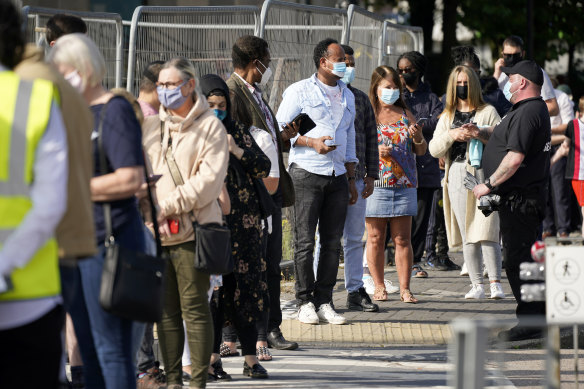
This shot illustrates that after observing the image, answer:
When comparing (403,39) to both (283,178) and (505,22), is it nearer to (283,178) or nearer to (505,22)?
(283,178)

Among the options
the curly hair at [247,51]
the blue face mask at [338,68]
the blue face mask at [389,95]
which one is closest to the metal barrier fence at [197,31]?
the blue face mask at [389,95]

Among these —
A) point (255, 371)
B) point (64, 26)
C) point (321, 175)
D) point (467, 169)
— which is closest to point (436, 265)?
point (467, 169)

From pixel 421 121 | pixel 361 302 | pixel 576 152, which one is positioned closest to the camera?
pixel 361 302

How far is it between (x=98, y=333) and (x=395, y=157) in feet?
18.5

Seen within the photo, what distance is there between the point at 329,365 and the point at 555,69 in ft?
85.2

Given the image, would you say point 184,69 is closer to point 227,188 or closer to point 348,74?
point 227,188

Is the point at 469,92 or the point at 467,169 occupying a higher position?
the point at 469,92

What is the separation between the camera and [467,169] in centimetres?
1051

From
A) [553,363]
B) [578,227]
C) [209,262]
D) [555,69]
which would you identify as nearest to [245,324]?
[209,262]

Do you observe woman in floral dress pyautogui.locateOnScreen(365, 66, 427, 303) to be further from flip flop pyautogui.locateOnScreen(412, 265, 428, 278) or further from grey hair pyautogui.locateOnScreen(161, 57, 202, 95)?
grey hair pyautogui.locateOnScreen(161, 57, 202, 95)

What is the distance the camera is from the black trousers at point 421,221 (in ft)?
39.1

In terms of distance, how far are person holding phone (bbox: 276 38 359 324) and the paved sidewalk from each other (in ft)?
0.72

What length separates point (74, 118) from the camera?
414 cm

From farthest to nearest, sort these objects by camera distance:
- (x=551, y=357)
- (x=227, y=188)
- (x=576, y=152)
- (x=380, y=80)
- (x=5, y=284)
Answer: (x=576, y=152)
(x=380, y=80)
(x=227, y=188)
(x=551, y=357)
(x=5, y=284)
